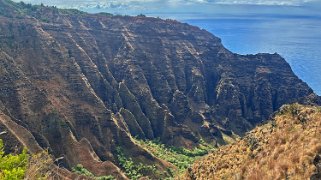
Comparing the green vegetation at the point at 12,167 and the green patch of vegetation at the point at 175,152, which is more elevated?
the green vegetation at the point at 12,167

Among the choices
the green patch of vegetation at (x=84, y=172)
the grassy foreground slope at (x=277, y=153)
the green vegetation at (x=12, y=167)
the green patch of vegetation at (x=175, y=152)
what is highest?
the grassy foreground slope at (x=277, y=153)

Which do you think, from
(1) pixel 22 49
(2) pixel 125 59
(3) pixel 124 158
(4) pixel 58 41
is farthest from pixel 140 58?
(3) pixel 124 158

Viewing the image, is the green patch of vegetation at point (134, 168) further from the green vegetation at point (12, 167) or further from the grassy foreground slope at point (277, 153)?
the green vegetation at point (12, 167)

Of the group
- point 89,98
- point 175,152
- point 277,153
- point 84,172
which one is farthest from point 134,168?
point 277,153

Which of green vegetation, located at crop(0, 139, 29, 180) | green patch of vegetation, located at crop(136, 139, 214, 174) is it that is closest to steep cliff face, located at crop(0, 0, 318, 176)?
green patch of vegetation, located at crop(136, 139, 214, 174)

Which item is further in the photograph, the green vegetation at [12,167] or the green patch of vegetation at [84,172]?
the green patch of vegetation at [84,172]

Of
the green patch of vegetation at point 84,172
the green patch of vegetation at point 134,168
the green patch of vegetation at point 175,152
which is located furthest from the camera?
the green patch of vegetation at point 175,152

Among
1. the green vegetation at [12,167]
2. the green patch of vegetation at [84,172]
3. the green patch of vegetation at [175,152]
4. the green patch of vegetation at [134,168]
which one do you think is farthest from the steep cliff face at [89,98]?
the green vegetation at [12,167]
